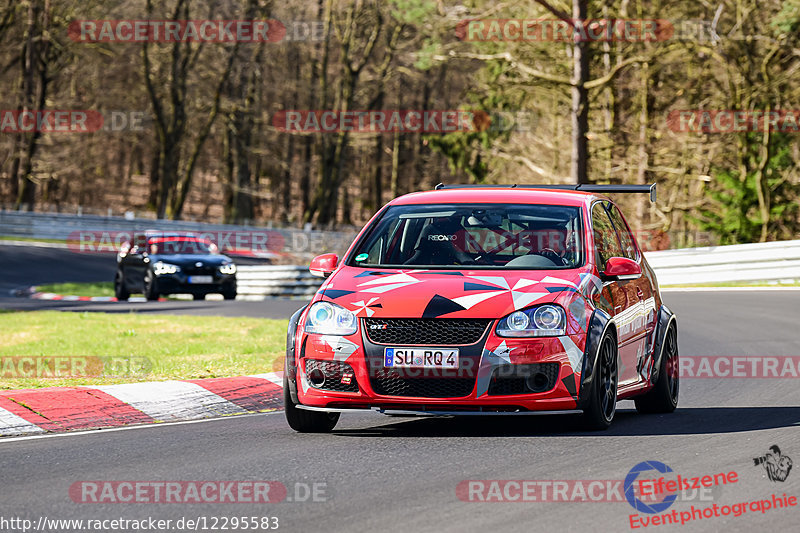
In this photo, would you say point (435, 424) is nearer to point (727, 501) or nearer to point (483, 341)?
point (483, 341)

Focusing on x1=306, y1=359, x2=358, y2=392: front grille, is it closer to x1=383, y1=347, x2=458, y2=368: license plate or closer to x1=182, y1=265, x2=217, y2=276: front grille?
x1=383, y1=347, x2=458, y2=368: license plate

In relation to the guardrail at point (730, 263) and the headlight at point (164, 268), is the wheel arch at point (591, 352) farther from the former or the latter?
the headlight at point (164, 268)

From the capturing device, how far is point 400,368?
780cm

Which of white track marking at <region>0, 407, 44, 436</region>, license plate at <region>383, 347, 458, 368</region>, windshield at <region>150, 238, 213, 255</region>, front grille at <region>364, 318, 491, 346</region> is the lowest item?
windshield at <region>150, 238, 213, 255</region>

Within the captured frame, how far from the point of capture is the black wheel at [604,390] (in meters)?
8.09

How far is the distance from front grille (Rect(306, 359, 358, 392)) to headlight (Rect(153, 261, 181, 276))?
1930cm

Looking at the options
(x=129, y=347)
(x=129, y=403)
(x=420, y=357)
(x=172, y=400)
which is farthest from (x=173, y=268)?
(x=420, y=357)

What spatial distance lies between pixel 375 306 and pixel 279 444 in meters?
1.07

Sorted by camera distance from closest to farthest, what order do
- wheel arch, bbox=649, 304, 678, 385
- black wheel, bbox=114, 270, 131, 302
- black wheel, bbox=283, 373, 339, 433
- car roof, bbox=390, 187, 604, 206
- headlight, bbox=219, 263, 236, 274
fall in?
black wheel, bbox=283, 373, 339, 433
car roof, bbox=390, 187, 604, 206
wheel arch, bbox=649, 304, 678, 385
headlight, bbox=219, 263, 236, 274
black wheel, bbox=114, 270, 131, 302

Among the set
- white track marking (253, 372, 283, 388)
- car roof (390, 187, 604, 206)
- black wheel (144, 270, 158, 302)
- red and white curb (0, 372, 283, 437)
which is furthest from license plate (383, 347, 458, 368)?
black wheel (144, 270, 158, 302)

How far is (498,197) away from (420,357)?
1951mm

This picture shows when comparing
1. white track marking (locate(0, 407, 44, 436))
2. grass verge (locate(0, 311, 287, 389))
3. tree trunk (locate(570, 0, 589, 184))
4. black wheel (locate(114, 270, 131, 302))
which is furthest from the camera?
tree trunk (locate(570, 0, 589, 184))

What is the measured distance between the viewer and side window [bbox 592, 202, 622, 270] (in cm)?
901

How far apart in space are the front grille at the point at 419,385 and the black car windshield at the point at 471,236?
3.58 feet
